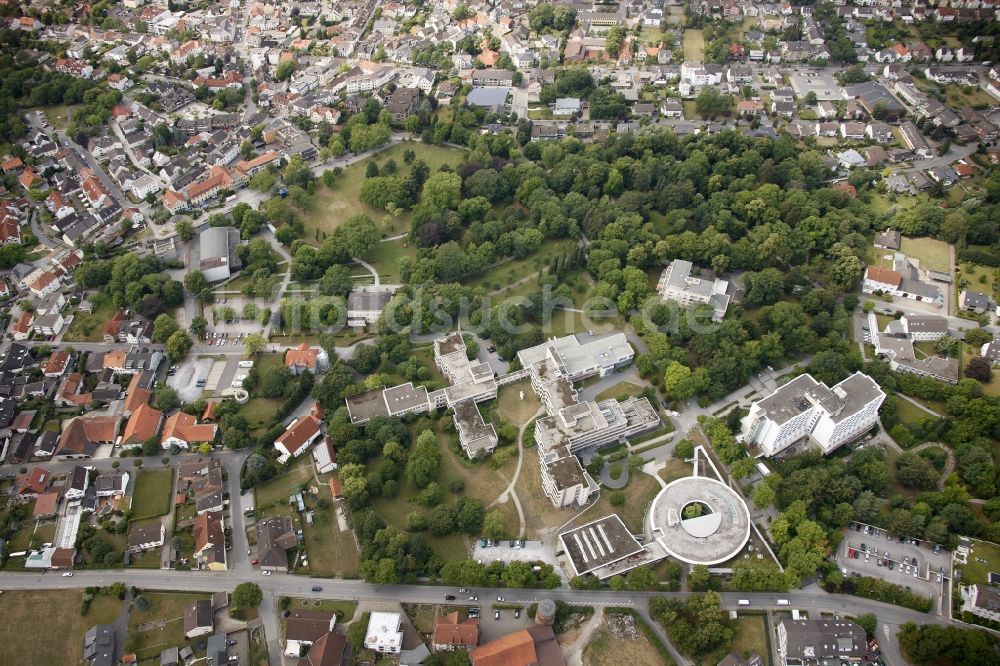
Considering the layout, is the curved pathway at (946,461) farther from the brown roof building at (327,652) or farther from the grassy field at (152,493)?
the grassy field at (152,493)

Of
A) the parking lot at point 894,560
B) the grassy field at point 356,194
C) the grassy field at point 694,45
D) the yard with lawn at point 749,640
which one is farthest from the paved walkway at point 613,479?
the grassy field at point 694,45

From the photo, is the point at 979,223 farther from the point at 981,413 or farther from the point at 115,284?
the point at 115,284

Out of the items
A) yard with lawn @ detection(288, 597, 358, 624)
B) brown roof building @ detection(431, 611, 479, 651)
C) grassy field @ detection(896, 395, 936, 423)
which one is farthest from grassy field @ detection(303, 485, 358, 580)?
grassy field @ detection(896, 395, 936, 423)

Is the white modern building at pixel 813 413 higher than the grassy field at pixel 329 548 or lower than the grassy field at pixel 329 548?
higher

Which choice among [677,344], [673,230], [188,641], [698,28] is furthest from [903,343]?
[698,28]

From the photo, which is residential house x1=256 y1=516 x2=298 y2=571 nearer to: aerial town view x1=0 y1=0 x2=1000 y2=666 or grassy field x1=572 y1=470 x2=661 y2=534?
aerial town view x1=0 y1=0 x2=1000 y2=666

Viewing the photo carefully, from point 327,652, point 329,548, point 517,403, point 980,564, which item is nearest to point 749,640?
point 980,564

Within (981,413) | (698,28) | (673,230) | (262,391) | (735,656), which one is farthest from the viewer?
(698,28)
